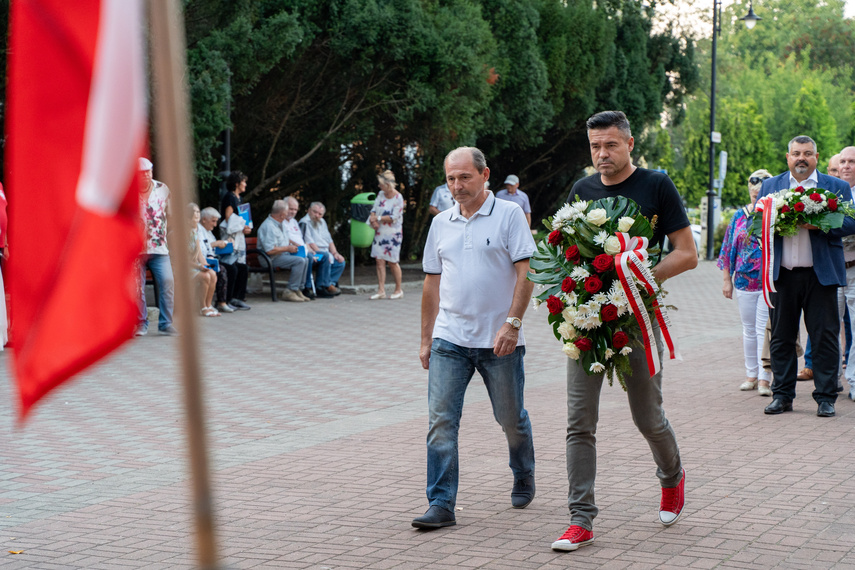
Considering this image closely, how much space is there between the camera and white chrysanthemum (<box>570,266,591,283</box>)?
17.1 ft

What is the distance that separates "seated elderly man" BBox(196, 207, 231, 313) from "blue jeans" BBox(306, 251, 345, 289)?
233cm

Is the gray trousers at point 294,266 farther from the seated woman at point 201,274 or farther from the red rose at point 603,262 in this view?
the red rose at point 603,262

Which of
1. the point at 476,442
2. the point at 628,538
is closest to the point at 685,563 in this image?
the point at 628,538

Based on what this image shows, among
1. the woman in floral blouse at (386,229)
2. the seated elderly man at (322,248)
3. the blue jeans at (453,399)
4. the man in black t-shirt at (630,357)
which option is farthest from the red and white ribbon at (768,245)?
the seated elderly man at (322,248)

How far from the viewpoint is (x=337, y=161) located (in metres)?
22.2

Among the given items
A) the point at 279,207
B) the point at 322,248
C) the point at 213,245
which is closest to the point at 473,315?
the point at 213,245

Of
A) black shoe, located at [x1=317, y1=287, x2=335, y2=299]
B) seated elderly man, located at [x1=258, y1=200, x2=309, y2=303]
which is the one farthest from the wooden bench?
black shoe, located at [x1=317, y1=287, x2=335, y2=299]

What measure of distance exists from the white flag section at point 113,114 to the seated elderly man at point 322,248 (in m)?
15.8

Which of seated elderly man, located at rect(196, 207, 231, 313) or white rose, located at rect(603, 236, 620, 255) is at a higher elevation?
white rose, located at rect(603, 236, 620, 255)

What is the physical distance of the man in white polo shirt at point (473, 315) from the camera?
5.56 metres

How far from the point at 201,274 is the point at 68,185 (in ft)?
41.7

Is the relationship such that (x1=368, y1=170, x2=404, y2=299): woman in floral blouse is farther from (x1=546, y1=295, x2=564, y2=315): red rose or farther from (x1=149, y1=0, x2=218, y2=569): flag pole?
(x1=149, y1=0, x2=218, y2=569): flag pole

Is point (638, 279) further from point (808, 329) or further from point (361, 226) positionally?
point (361, 226)

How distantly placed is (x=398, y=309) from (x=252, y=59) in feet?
14.3
